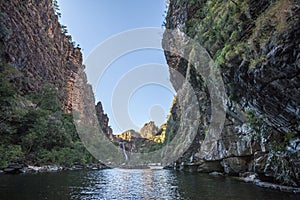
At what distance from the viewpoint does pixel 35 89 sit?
71188 millimetres

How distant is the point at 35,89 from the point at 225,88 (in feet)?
208

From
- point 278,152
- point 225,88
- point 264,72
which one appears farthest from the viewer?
point 225,88

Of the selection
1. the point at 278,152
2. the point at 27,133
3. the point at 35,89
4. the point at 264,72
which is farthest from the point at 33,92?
the point at 264,72

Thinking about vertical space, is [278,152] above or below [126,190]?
above

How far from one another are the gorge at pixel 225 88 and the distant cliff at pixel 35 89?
0.88ft

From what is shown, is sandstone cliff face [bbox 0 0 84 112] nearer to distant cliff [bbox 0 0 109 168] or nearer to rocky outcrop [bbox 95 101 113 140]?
distant cliff [bbox 0 0 109 168]

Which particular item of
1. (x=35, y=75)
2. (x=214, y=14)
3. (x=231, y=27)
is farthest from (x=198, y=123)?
(x=35, y=75)

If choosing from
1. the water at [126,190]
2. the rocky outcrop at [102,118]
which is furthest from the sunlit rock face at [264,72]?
the rocky outcrop at [102,118]

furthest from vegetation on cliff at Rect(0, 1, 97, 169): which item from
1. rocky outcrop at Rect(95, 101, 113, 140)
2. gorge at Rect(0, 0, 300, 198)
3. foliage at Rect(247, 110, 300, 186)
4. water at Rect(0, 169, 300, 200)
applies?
rocky outcrop at Rect(95, 101, 113, 140)

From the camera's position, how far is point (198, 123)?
5472 cm

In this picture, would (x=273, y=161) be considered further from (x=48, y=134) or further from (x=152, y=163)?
(x=152, y=163)

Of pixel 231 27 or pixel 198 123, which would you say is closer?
pixel 231 27

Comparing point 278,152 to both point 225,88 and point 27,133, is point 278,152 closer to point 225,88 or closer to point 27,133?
point 225,88

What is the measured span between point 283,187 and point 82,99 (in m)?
122
